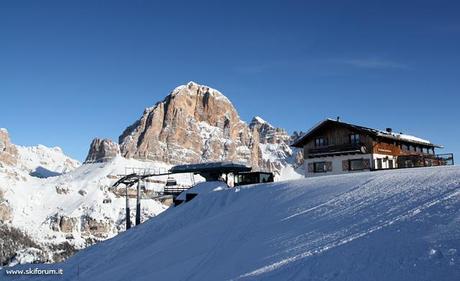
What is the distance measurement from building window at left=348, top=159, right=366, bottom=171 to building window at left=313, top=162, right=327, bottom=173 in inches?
124

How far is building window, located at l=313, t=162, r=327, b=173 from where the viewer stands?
51.2 meters

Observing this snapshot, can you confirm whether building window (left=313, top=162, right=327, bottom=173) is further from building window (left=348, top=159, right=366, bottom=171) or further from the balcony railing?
building window (left=348, top=159, right=366, bottom=171)

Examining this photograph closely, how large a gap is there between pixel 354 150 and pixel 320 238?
3052 centimetres

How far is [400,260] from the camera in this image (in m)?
14.8

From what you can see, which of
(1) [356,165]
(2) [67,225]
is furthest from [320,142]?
(2) [67,225]

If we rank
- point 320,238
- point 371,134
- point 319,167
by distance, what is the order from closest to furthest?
point 320,238 → point 371,134 → point 319,167

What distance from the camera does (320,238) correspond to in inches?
761

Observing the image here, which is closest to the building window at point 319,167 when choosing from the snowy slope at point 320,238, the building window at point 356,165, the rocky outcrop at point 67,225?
the building window at point 356,165

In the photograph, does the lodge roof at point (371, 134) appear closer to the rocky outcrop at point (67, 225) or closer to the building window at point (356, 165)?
the building window at point (356, 165)

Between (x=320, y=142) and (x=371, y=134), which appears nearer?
(x=371, y=134)

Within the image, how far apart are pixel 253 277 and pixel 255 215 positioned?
10849mm

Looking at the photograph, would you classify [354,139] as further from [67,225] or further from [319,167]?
[67,225]

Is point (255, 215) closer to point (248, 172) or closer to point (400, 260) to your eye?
point (400, 260)

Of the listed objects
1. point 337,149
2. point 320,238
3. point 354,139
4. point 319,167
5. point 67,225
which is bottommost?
point 67,225
